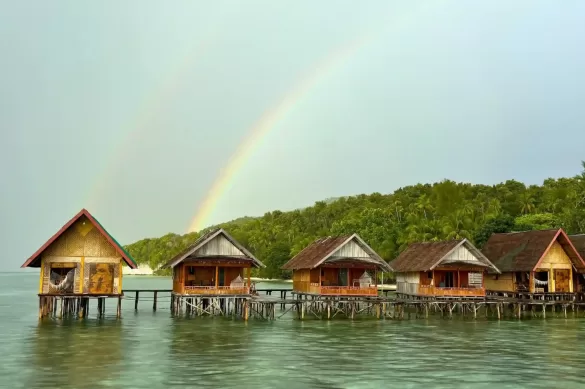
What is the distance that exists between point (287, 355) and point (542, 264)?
31431 mm

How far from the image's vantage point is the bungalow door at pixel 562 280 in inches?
2003

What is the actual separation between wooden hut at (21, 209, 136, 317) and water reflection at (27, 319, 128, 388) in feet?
6.85

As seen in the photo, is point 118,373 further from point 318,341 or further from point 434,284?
point 434,284

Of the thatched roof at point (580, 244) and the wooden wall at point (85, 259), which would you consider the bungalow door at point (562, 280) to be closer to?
the thatched roof at point (580, 244)

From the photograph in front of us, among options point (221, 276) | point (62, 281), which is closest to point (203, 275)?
point (221, 276)

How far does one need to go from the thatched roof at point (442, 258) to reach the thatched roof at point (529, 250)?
4321 mm

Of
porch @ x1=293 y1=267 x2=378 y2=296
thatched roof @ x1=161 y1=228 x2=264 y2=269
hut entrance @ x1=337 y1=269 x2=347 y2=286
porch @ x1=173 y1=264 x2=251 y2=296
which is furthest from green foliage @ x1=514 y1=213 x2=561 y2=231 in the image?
thatched roof @ x1=161 y1=228 x2=264 y2=269

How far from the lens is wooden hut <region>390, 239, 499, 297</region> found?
46.2m

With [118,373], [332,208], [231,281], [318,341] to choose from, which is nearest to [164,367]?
[118,373]

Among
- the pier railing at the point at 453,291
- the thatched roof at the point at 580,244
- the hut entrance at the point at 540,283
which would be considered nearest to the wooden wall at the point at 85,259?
the pier railing at the point at 453,291

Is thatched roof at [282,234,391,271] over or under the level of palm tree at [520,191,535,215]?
under

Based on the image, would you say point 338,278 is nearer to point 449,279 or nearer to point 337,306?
point 337,306

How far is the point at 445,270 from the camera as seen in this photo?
47656 millimetres

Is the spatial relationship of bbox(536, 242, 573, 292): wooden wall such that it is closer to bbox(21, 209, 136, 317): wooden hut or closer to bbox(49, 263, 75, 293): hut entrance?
bbox(21, 209, 136, 317): wooden hut
